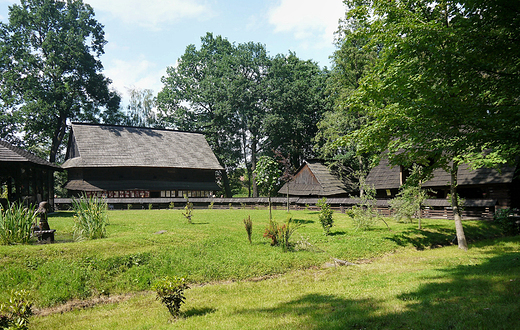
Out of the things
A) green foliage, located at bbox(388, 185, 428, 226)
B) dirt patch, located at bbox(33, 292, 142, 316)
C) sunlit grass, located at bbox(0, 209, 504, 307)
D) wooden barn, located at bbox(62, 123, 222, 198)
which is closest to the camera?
dirt patch, located at bbox(33, 292, 142, 316)

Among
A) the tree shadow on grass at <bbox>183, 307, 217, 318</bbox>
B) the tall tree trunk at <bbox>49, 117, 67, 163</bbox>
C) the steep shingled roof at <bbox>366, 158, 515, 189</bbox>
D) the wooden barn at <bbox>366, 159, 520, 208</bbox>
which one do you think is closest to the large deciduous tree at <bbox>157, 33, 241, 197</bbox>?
the tall tree trunk at <bbox>49, 117, 67, 163</bbox>

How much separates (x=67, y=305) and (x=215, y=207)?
27166mm

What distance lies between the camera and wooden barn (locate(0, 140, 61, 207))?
61.8ft

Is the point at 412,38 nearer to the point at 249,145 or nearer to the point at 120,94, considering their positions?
the point at 249,145

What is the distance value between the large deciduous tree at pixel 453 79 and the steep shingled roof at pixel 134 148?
3211 cm

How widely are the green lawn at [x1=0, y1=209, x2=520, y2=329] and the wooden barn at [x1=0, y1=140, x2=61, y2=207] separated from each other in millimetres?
7062

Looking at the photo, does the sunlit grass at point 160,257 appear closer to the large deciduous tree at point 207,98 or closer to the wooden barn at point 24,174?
the wooden barn at point 24,174

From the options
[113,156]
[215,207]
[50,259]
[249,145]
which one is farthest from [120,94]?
[50,259]

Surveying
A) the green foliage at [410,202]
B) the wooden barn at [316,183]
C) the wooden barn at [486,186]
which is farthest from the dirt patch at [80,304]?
the wooden barn at [316,183]

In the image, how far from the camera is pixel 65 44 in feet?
144

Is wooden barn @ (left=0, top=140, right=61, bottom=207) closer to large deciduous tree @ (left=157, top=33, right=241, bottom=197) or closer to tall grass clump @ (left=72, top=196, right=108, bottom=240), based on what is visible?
tall grass clump @ (left=72, top=196, right=108, bottom=240)

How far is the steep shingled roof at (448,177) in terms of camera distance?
2099cm

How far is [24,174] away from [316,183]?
2686 centimetres

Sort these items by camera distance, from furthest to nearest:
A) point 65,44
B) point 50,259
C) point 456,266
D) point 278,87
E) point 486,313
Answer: point 278,87
point 65,44
point 456,266
point 50,259
point 486,313
